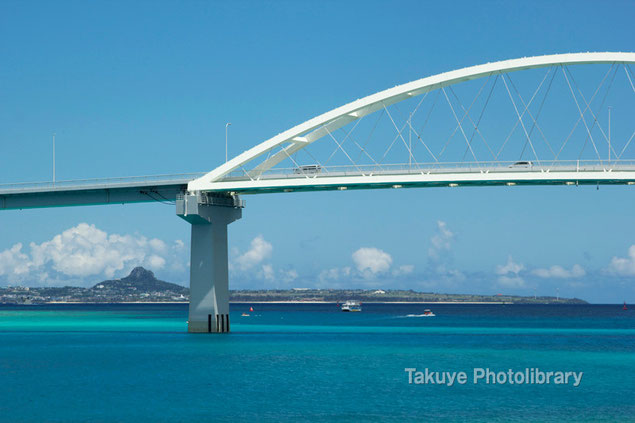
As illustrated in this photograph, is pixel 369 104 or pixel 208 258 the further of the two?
pixel 208 258

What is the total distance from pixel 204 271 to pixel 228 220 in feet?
16.9

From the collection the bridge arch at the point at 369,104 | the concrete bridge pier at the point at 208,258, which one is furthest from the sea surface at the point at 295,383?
the bridge arch at the point at 369,104

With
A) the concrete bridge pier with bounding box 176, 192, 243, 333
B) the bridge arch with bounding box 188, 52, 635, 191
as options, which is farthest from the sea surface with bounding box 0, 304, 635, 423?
the bridge arch with bounding box 188, 52, 635, 191

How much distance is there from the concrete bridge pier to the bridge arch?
71.8 inches

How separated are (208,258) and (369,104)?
63.2 feet

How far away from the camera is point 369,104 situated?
2645 inches

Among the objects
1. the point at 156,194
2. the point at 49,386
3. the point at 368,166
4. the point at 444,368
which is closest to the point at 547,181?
the point at 368,166

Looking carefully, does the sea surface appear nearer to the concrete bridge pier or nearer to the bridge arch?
the concrete bridge pier

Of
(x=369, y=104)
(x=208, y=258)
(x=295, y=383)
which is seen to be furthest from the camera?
(x=208, y=258)

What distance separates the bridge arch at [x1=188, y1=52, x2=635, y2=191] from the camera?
6312 cm

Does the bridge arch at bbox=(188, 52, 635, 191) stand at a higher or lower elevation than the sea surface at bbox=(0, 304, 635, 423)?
higher

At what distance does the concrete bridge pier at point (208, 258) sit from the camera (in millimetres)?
74062

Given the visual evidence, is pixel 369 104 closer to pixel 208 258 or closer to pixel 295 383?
pixel 208 258

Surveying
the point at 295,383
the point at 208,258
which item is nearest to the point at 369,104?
the point at 208,258
